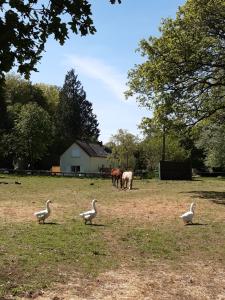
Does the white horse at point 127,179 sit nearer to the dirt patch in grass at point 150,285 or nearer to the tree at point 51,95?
the dirt patch in grass at point 150,285

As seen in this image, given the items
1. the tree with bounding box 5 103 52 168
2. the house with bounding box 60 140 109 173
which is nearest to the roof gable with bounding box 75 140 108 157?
the house with bounding box 60 140 109 173

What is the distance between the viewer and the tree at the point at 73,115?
103500mm

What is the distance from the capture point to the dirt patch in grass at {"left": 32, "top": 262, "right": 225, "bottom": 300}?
9539mm

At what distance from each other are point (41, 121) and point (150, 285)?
209ft

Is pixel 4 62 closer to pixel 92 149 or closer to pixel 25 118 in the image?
pixel 25 118

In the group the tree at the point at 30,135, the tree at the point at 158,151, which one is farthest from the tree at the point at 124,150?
the tree at the point at 30,135

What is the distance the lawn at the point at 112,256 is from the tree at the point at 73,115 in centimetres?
7905

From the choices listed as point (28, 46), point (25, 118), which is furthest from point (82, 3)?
point (25, 118)

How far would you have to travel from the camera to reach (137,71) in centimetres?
3309

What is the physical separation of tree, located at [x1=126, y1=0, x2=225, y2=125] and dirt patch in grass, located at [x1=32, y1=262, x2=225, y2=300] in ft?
66.4

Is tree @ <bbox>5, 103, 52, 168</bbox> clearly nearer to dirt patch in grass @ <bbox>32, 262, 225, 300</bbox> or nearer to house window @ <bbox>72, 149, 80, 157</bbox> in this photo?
house window @ <bbox>72, 149, 80, 157</bbox>

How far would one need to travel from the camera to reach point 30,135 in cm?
7150

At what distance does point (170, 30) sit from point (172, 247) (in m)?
19.3

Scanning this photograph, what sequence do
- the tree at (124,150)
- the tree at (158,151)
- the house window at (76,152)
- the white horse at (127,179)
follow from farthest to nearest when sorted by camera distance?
the house window at (76,152)
the tree at (124,150)
the tree at (158,151)
the white horse at (127,179)
